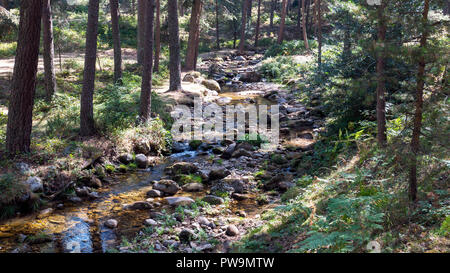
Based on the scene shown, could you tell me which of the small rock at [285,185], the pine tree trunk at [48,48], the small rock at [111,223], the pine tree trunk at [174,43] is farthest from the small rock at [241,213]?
the pine tree trunk at [174,43]

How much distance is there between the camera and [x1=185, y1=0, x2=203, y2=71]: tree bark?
21641 mm

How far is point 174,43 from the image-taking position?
55.4 feet

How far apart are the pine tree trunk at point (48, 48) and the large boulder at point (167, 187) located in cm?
702

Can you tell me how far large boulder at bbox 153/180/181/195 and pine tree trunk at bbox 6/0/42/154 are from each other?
3.35 m

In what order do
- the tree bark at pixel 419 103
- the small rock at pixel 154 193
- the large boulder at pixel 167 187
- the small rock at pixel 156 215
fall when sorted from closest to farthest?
1. the tree bark at pixel 419 103
2. the small rock at pixel 156 215
3. the small rock at pixel 154 193
4. the large boulder at pixel 167 187

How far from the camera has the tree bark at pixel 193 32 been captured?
21.6m

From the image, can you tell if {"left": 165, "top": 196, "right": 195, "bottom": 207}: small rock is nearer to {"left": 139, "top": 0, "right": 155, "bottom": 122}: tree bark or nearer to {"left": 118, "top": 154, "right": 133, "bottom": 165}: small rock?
{"left": 118, "top": 154, "right": 133, "bottom": 165}: small rock

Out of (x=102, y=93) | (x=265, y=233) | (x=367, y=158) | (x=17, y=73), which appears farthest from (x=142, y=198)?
(x=102, y=93)

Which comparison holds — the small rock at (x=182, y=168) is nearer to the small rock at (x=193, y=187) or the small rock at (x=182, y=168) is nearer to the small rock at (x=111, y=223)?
the small rock at (x=193, y=187)

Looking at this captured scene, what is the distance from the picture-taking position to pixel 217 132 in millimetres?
14211

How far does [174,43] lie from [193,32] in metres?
5.84

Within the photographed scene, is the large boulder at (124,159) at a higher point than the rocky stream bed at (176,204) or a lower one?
higher

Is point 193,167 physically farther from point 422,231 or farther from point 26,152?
point 422,231

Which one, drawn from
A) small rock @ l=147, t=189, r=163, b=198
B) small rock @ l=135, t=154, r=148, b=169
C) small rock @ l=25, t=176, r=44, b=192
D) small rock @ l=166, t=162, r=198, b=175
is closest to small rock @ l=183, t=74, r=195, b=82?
small rock @ l=135, t=154, r=148, b=169
